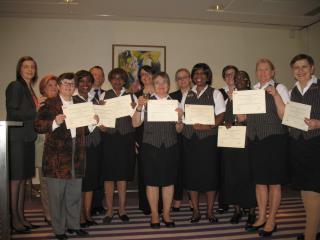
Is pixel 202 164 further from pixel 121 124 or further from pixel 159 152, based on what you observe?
pixel 121 124

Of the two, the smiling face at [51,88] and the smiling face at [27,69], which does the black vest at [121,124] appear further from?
the smiling face at [27,69]

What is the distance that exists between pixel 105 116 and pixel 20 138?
93 cm

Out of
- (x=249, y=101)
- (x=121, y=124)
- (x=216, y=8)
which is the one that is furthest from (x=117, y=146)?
(x=216, y=8)

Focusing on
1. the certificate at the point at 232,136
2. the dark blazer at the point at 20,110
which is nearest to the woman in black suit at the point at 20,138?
→ the dark blazer at the point at 20,110

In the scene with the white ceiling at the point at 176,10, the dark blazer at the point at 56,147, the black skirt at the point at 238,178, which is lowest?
the black skirt at the point at 238,178

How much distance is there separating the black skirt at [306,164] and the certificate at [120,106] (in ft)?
5.84

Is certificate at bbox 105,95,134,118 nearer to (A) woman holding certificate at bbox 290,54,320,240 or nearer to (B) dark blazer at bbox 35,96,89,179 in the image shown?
(B) dark blazer at bbox 35,96,89,179

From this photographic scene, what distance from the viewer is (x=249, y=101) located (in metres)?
3.16

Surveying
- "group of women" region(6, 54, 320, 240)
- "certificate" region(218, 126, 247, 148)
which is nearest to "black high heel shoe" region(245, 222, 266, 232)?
"group of women" region(6, 54, 320, 240)

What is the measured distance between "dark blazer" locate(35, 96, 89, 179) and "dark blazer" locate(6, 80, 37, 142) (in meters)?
0.41

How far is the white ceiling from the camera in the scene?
5.47 meters

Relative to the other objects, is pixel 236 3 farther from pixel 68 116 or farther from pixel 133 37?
pixel 68 116

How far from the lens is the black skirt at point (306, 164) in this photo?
8.95 ft

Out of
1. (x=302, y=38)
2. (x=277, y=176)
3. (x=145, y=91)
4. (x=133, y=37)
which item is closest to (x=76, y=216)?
(x=145, y=91)
